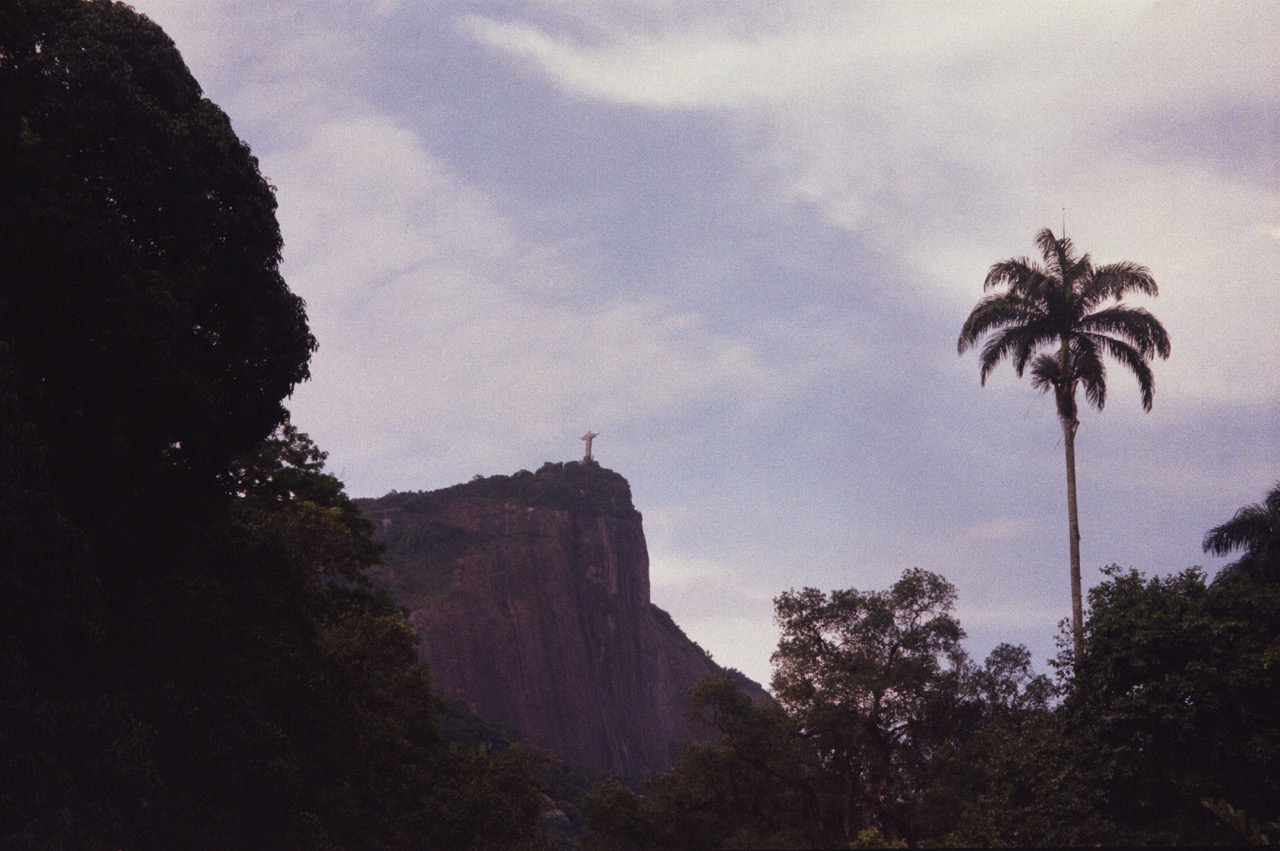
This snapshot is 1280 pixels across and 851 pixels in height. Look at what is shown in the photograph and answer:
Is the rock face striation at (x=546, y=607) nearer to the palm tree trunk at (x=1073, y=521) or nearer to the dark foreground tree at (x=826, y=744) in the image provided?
the dark foreground tree at (x=826, y=744)

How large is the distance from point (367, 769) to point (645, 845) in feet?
26.6

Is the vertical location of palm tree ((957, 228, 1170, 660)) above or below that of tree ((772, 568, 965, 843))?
above

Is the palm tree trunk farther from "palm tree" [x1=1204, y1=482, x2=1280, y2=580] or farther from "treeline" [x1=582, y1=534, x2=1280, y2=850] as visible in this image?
"palm tree" [x1=1204, y1=482, x2=1280, y2=580]

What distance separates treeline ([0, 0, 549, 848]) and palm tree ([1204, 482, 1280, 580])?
1084 inches

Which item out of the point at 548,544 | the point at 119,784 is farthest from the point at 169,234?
the point at 548,544

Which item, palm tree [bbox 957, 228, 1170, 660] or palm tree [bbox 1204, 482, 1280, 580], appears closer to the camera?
palm tree [bbox 957, 228, 1170, 660]

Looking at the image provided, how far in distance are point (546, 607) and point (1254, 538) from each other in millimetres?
87701

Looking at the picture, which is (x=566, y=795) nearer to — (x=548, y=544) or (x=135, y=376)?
(x=548, y=544)

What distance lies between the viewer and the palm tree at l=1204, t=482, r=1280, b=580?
1348 inches

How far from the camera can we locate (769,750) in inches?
1044

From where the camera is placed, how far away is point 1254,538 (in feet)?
116

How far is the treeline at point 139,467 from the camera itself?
14047mm

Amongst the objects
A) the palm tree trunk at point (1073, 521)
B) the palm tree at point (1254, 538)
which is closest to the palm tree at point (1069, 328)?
the palm tree trunk at point (1073, 521)

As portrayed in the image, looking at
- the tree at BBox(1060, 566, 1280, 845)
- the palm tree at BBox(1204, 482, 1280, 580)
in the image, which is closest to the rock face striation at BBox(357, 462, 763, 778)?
the palm tree at BBox(1204, 482, 1280, 580)
